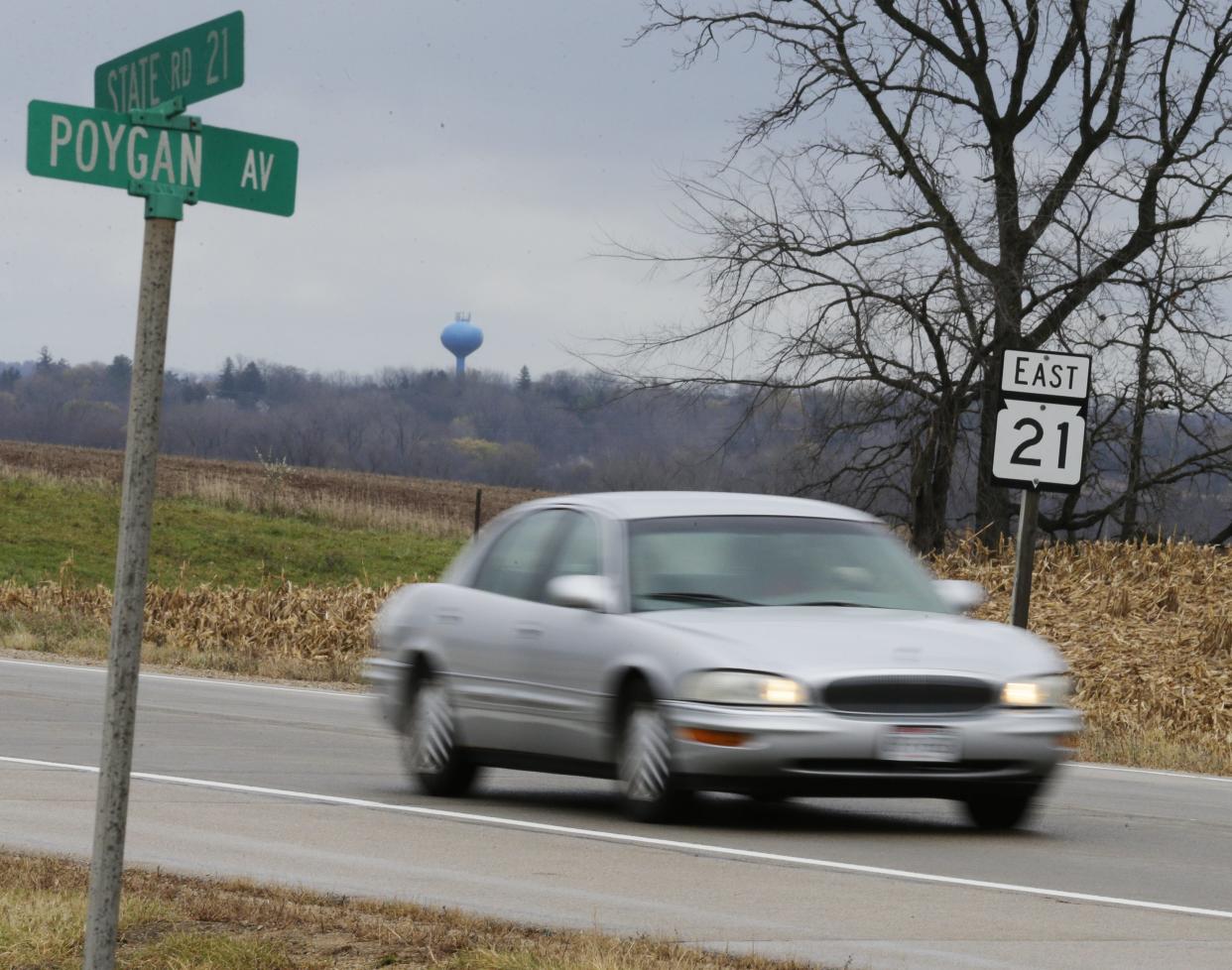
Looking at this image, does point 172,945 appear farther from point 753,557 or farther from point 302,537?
point 302,537

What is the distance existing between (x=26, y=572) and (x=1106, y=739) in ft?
103

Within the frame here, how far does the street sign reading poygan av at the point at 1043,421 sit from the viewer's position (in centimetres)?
1634


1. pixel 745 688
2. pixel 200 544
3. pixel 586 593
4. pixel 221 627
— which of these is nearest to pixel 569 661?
pixel 586 593

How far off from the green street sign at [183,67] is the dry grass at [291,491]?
49769 millimetres

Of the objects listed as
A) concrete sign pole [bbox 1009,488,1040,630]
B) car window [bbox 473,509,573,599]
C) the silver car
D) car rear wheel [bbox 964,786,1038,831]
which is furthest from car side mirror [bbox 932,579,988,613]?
concrete sign pole [bbox 1009,488,1040,630]

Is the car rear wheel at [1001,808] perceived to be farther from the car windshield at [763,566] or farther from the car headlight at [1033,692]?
the car windshield at [763,566]

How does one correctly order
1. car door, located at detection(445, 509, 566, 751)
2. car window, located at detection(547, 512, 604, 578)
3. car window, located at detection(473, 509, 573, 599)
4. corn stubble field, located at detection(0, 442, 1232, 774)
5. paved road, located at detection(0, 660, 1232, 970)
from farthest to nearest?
corn stubble field, located at detection(0, 442, 1232, 774) < car window, located at detection(473, 509, 573, 599) < car door, located at detection(445, 509, 566, 751) < car window, located at detection(547, 512, 604, 578) < paved road, located at detection(0, 660, 1232, 970)

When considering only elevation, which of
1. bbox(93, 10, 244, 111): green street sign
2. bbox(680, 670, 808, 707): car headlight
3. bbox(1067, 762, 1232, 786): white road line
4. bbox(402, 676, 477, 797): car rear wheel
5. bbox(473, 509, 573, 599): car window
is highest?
bbox(93, 10, 244, 111): green street sign

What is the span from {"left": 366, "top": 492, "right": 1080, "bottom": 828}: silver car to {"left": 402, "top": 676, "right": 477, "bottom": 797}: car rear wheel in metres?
0.01

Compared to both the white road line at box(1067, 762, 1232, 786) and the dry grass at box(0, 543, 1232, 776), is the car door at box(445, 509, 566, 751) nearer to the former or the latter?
the white road line at box(1067, 762, 1232, 786)

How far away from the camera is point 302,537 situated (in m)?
54.0

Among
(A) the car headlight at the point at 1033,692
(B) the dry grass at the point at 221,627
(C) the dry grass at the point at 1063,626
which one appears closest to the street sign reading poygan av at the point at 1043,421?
(C) the dry grass at the point at 1063,626

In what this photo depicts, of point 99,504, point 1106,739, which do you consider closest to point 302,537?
point 99,504

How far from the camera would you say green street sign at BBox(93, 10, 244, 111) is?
5879 millimetres
